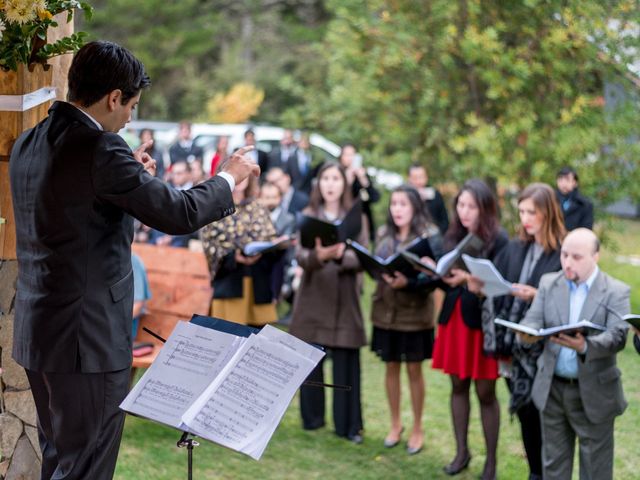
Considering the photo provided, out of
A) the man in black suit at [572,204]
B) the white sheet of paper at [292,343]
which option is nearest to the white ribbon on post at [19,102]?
the white sheet of paper at [292,343]

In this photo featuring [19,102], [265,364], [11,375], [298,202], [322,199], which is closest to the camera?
[265,364]

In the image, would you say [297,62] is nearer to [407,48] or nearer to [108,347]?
[407,48]

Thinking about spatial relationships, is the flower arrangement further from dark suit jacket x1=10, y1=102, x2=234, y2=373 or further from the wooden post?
dark suit jacket x1=10, y1=102, x2=234, y2=373

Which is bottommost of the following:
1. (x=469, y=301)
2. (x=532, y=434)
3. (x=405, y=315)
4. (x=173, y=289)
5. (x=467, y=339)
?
(x=173, y=289)

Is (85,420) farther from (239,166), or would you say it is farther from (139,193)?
(239,166)

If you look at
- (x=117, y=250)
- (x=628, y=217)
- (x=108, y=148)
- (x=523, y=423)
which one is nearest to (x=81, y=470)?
(x=117, y=250)

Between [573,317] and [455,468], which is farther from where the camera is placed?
[455,468]

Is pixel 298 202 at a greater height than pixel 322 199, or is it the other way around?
pixel 322 199

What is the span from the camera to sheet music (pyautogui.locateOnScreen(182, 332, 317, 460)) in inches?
119

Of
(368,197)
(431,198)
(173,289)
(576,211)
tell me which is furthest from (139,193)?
(368,197)

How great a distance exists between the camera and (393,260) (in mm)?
6059

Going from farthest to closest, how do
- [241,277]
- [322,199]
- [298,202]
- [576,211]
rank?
[298,202] → [576,211] → [241,277] → [322,199]

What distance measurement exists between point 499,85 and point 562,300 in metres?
5.23

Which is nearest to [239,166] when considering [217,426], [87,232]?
[87,232]
